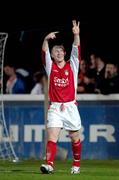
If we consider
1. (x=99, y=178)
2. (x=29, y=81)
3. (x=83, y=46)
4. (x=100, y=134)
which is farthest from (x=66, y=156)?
(x=99, y=178)

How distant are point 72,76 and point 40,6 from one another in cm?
1206

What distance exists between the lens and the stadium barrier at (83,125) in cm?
2186

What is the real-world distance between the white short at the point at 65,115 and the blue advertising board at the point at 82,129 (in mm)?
6244

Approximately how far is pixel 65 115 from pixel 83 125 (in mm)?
6433

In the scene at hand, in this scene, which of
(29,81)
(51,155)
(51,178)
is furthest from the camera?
(29,81)

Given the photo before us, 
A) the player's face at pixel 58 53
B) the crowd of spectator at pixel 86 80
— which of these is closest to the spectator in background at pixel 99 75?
the crowd of spectator at pixel 86 80

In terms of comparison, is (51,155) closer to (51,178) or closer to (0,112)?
(51,178)

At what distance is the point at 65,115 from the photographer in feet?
51.1

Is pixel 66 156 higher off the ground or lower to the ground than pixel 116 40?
lower

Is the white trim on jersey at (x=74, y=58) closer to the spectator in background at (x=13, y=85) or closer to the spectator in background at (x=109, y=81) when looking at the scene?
the spectator in background at (x=109, y=81)

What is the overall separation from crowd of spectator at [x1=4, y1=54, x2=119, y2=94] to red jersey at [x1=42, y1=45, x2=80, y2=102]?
19.3ft

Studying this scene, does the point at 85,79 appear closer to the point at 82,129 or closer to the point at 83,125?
the point at 83,125

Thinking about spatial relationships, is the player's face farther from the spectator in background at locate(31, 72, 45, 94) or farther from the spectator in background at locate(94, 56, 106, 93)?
the spectator in background at locate(31, 72, 45, 94)

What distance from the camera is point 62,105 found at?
1560 centimetres
